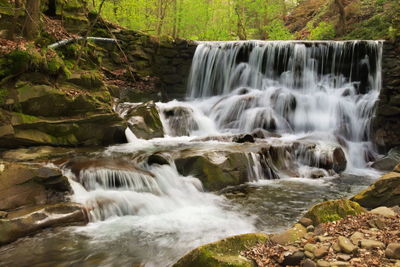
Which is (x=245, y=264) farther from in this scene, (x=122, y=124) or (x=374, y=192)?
(x=122, y=124)

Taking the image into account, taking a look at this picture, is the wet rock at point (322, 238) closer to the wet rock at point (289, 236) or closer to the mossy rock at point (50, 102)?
the wet rock at point (289, 236)

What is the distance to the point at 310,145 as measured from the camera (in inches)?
401

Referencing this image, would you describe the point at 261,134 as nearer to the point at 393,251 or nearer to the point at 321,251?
the point at 321,251

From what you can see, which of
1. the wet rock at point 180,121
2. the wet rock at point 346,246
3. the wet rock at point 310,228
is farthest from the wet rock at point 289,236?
the wet rock at point 180,121

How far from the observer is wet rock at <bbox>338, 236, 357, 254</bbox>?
324cm

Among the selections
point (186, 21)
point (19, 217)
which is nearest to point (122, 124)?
point (19, 217)

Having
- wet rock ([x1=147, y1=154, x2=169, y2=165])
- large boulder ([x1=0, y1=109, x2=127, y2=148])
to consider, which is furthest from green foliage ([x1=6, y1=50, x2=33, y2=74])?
wet rock ([x1=147, y1=154, x2=169, y2=165])

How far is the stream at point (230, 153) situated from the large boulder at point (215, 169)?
11 cm

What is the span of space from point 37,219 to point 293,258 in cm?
426

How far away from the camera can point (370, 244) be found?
3.30m

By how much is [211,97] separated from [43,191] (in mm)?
11703

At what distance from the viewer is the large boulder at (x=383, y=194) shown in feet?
17.0

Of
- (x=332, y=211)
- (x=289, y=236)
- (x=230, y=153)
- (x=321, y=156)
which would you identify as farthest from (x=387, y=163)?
(x=289, y=236)

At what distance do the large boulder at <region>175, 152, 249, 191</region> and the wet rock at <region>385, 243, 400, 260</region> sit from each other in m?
4.95
